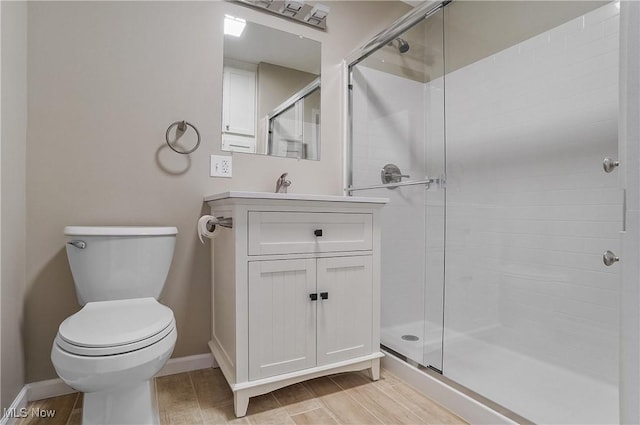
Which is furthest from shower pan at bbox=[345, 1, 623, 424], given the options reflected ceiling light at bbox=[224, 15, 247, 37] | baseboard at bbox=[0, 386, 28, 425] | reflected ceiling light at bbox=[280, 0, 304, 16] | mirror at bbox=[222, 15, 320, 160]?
baseboard at bbox=[0, 386, 28, 425]

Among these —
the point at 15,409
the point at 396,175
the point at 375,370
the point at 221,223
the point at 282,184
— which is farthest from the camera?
the point at 396,175

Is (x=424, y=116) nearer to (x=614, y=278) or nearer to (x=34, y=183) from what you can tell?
(x=614, y=278)

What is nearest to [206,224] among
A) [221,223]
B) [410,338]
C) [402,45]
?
[221,223]

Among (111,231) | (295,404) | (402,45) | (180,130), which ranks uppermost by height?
(402,45)

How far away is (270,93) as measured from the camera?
6.48 ft

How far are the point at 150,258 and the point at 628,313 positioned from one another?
5.13 ft

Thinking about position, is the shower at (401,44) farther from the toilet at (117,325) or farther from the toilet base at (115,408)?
the toilet base at (115,408)

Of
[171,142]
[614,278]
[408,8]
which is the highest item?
[408,8]

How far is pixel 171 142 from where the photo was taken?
1719 millimetres

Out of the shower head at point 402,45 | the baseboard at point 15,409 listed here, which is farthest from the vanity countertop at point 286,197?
the baseboard at point 15,409

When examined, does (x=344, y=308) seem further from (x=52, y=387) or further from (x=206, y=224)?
(x=52, y=387)

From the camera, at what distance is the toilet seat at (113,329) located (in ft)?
3.29

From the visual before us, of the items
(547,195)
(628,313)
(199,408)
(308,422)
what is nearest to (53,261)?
(199,408)

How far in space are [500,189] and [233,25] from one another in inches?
69.0
